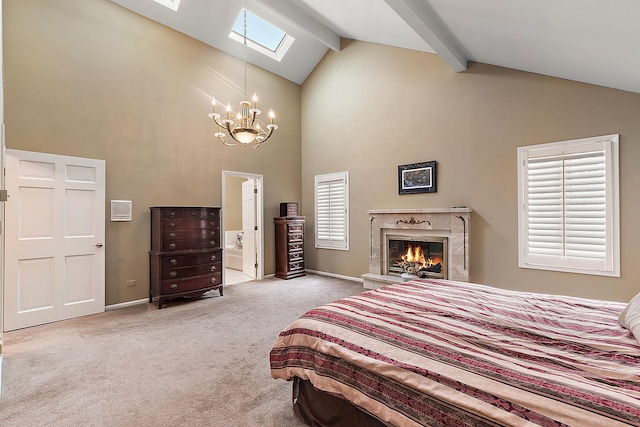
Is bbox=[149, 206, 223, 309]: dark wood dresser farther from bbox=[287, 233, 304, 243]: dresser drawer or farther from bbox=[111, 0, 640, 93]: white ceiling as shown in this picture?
bbox=[111, 0, 640, 93]: white ceiling

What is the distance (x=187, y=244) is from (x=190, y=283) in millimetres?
582

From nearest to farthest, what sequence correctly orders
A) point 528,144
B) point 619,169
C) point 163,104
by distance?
point 619,169 → point 528,144 → point 163,104

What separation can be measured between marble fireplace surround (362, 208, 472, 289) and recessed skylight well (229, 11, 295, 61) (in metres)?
3.64

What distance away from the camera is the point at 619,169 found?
3455 mm

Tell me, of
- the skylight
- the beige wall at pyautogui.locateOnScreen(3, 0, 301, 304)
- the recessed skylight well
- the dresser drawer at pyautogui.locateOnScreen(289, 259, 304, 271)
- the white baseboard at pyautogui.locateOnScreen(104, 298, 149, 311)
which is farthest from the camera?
the dresser drawer at pyautogui.locateOnScreen(289, 259, 304, 271)

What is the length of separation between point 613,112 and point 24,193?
22.1 feet

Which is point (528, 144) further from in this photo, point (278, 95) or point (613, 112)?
point (278, 95)

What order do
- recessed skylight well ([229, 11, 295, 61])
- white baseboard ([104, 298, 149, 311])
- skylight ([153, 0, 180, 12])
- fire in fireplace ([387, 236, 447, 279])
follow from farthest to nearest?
recessed skylight well ([229, 11, 295, 61]) < fire in fireplace ([387, 236, 447, 279]) < skylight ([153, 0, 180, 12]) < white baseboard ([104, 298, 149, 311])

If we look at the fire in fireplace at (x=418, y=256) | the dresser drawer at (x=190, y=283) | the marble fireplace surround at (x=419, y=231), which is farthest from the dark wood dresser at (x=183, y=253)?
the fire in fireplace at (x=418, y=256)

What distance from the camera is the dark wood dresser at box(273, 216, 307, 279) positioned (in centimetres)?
620

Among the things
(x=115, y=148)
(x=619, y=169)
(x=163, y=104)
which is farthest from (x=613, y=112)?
(x=115, y=148)

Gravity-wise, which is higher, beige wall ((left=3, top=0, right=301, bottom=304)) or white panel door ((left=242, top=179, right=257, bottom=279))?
beige wall ((left=3, top=0, right=301, bottom=304))

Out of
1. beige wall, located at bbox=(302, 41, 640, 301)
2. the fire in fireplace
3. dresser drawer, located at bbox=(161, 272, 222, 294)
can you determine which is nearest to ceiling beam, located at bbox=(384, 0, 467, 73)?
beige wall, located at bbox=(302, 41, 640, 301)

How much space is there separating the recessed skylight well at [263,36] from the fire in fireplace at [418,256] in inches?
165
